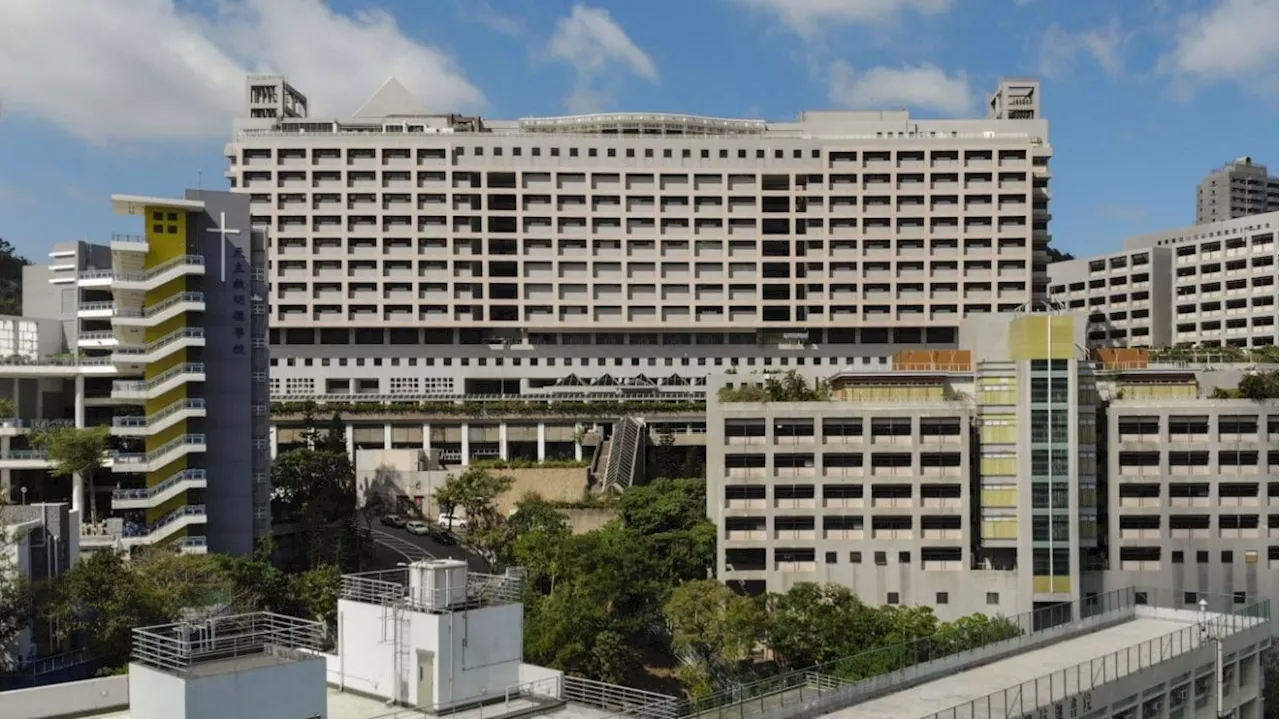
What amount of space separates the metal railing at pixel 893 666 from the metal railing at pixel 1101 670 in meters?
2.82

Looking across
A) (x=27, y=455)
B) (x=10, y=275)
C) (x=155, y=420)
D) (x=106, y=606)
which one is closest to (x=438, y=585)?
(x=106, y=606)

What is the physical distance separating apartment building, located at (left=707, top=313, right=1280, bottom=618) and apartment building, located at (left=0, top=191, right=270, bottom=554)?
2697 cm

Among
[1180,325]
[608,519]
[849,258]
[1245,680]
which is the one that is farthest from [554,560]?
[1180,325]

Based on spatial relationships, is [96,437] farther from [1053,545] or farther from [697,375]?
[697,375]

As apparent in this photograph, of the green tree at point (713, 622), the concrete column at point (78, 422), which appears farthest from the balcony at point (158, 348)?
the green tree at point (713, 622)

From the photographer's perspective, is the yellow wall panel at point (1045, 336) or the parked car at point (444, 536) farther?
the parked car at point (444, 536)

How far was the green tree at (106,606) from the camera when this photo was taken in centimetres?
4422

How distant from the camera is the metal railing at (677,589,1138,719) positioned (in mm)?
30266

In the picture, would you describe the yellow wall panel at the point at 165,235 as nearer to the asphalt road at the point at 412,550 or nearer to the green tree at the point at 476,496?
the asphalt road at the point at 412,550

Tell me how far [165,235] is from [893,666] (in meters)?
41.5

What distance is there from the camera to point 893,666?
3691cm

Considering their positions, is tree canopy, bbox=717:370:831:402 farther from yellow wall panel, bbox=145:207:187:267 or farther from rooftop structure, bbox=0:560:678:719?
rooftop structure, bbox=0:560:678:719

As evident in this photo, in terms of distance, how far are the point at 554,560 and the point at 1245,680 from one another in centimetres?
3363

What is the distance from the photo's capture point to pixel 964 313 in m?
107
